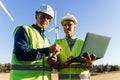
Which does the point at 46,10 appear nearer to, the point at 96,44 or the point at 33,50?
the point at 33,50

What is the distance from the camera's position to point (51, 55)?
6105mm

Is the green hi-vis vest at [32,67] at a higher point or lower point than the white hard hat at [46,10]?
lower

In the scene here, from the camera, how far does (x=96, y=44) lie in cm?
609

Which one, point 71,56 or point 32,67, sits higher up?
point 71,56

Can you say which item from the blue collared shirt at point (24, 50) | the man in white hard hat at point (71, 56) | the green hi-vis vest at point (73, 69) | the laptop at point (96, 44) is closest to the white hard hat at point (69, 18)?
the man in white hard hat at point (71, 56)

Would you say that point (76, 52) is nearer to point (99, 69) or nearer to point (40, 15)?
point (40, 15)

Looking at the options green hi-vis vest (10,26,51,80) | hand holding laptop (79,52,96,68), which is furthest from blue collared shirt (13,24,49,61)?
hand holding laptop (79,52,96,68)

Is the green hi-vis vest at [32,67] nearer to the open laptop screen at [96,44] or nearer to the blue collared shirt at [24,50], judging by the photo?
the blue collared shirt at [24,50]

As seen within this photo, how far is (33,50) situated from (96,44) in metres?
1.43

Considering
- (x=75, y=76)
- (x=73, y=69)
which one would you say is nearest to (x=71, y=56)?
(x=73, y=69)

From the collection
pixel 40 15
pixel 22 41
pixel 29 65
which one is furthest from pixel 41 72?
pixel 40 15

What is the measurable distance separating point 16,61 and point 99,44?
1.80 metres

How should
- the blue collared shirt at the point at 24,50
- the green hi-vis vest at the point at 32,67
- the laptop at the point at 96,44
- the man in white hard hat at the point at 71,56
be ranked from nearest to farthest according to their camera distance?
the blue collared shirt at the point at 24,50
the green hi-vis vest at the point at 32,67
the laptop at the point at 96,44
the man in white hard hat at the point at 71,56

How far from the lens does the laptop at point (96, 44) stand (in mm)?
5957
